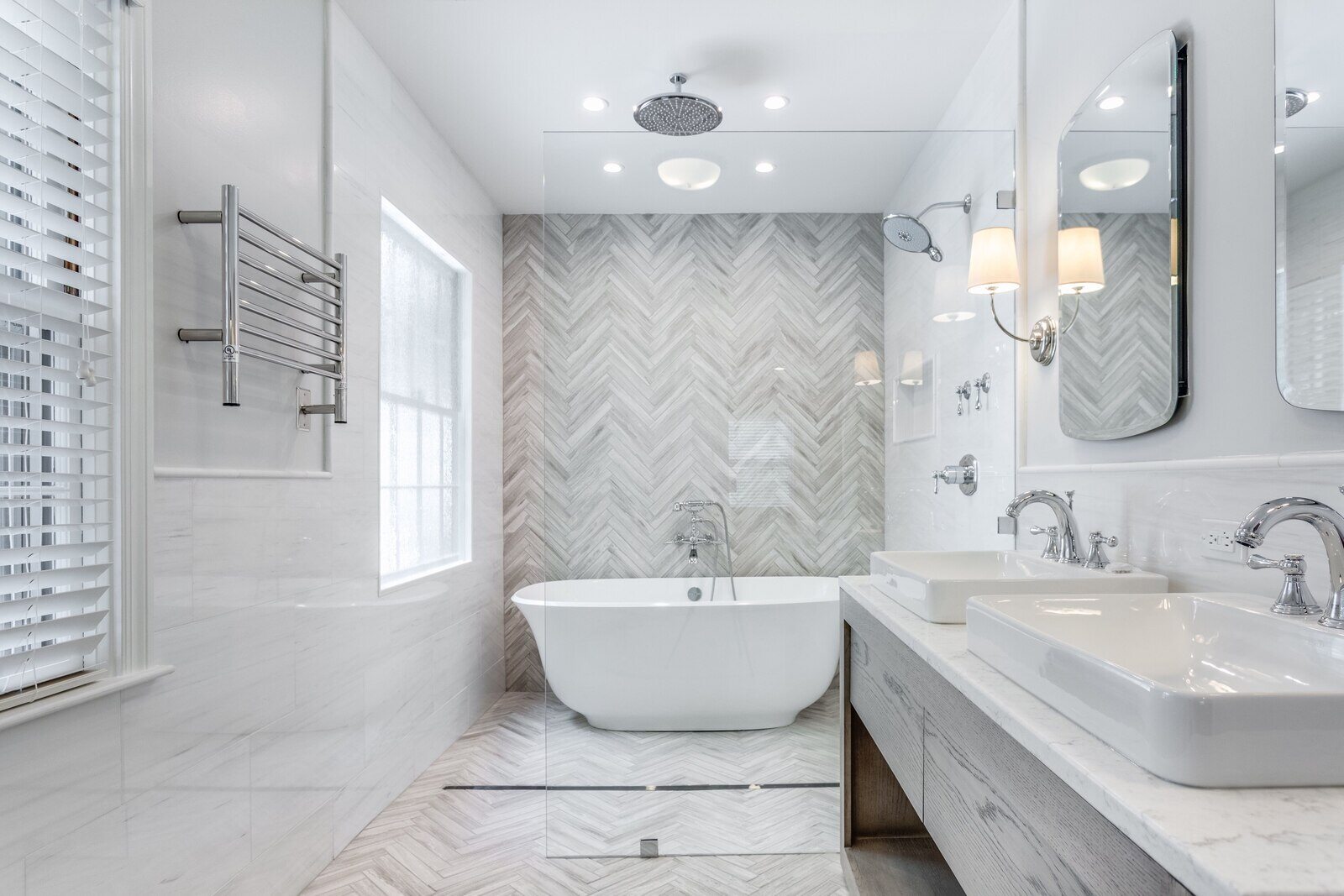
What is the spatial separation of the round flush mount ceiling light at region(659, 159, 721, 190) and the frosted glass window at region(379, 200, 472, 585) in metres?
1.15

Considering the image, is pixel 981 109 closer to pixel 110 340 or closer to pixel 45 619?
pixel 110 340

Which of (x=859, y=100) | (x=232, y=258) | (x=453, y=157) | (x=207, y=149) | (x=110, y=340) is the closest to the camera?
(x=110, y=340)

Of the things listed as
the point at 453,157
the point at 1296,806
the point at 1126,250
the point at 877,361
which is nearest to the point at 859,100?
the point at 877,361

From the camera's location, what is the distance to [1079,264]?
1987 millimetres

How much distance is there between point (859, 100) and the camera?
9.99ft

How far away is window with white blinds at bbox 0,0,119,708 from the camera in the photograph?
134 cm

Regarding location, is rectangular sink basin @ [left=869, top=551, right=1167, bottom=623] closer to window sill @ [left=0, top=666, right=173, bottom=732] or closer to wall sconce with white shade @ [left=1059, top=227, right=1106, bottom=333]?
wall sconce with white shade @ [left=1059, top=227, right=1106, bottom=333]

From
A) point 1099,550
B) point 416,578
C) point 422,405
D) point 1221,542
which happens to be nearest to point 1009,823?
point 1221,542

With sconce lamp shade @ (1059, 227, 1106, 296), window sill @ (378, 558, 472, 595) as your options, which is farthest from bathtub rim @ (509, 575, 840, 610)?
sconce lamp shade @ (1059, 227, 1106, 296)

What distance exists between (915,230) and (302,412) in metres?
2.08

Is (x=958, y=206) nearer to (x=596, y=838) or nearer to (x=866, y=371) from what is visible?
(x=866, y=371)

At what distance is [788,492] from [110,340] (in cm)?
191

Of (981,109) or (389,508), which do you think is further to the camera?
(389,508)

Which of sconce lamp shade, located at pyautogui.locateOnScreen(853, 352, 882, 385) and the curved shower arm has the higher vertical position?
the curved shower arm
